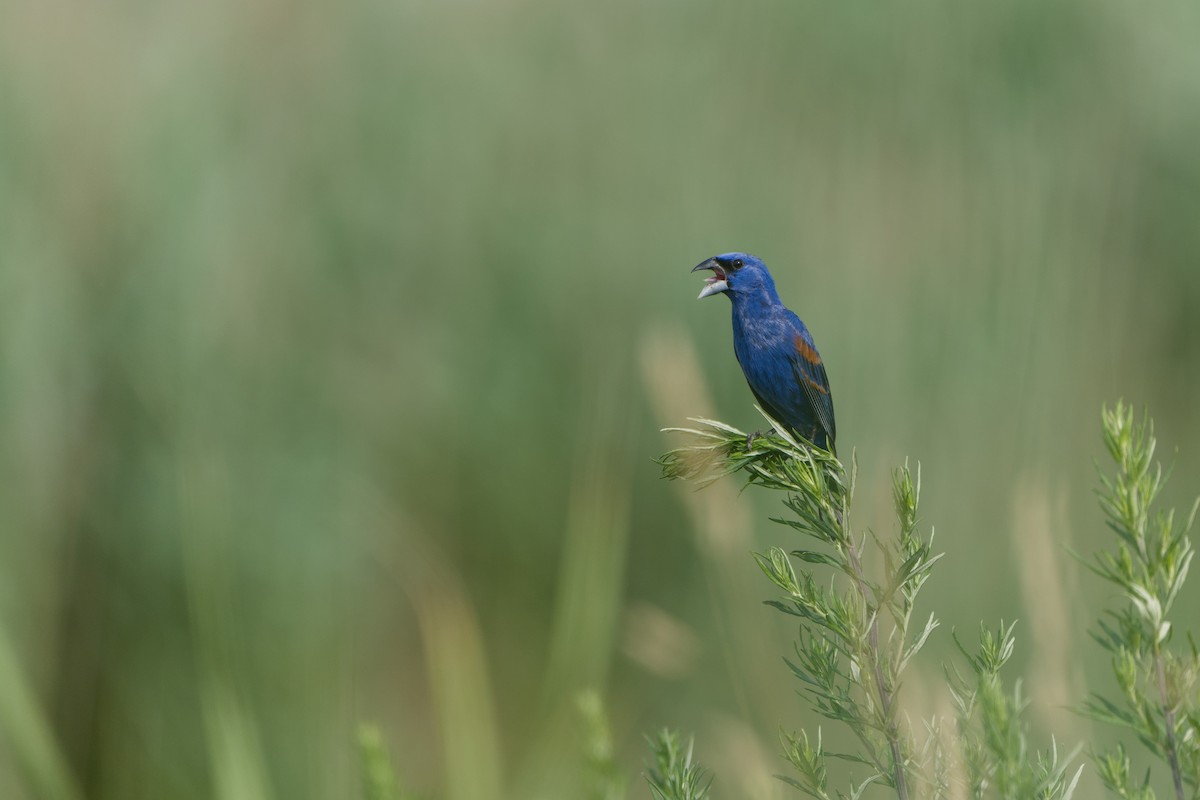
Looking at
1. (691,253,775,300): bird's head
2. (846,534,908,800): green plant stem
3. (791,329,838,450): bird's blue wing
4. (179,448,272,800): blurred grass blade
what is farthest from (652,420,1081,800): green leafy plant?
(179,448,272,800): blurred grass blade

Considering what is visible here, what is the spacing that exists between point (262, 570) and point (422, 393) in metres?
0.56

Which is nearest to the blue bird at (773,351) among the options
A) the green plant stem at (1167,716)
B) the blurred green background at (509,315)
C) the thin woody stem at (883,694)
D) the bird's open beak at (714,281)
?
the bird's open beak at (714,281)

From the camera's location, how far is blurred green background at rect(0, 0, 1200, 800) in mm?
2457

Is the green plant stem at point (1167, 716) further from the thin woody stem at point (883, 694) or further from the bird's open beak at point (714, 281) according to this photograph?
the bird's open beak at point (714, 281)

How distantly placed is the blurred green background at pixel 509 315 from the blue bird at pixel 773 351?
1.49 ft

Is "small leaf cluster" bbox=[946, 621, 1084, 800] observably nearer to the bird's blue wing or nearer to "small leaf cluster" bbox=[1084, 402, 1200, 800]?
"small leaf cluster" bbox=[1084, 402, 1200, 800]

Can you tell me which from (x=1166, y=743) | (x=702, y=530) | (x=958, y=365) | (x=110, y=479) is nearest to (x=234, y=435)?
(x=110, y=479)

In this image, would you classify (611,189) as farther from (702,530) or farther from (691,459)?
(691,459)

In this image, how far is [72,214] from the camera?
2.70m

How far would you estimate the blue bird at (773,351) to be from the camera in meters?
1.74

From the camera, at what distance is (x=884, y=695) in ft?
2.47

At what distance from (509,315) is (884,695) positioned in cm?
218

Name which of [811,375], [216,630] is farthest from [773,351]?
[216,630]

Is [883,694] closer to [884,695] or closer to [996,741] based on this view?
[884,695]
